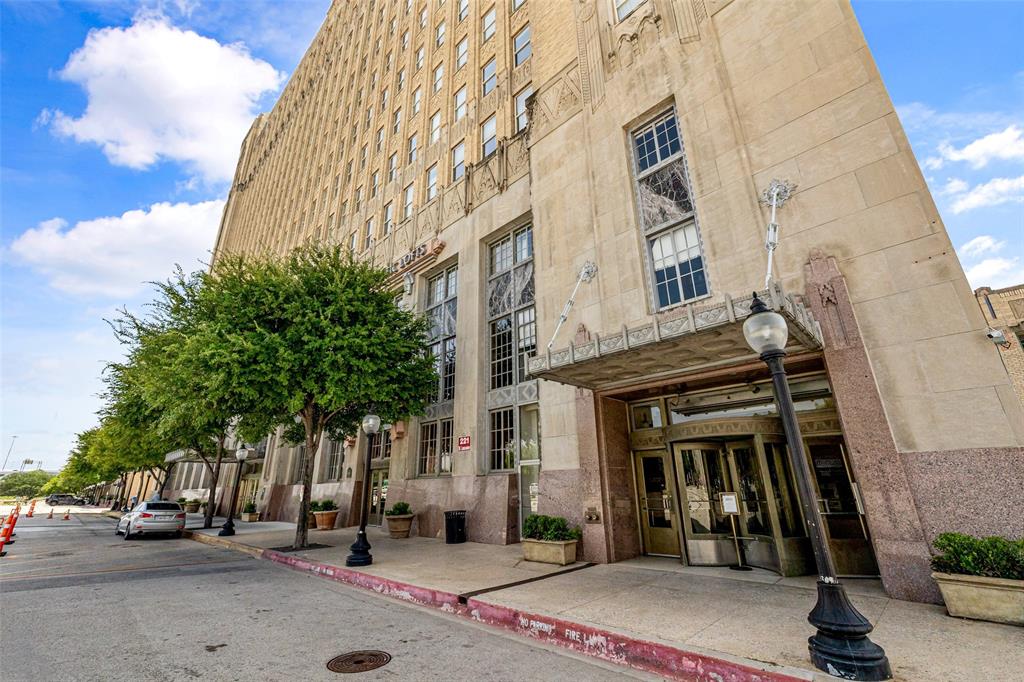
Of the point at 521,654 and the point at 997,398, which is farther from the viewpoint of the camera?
the point at 997,398

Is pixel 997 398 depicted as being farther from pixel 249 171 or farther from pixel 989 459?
pixel 249 171

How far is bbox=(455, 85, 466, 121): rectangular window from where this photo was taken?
2227cm

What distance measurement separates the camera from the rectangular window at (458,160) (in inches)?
843

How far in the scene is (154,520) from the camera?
1998 cm

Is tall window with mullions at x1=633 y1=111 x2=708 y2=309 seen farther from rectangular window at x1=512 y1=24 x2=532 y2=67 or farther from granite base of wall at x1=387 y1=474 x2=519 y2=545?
rectangular window at x1=512 y1=24 x2=532 y2=67

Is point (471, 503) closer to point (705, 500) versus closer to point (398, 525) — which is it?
point (398, 525)

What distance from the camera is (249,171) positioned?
63469 millimetres

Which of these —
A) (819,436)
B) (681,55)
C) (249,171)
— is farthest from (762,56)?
(249,171)

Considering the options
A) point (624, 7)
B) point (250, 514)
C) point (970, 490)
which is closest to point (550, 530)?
point (970, 490)

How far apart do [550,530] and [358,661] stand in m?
6.48

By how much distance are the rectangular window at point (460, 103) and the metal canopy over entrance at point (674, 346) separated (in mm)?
17499

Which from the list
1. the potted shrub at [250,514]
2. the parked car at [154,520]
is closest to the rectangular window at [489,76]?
A: the parked car at [154,520]

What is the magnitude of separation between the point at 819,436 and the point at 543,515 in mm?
6857

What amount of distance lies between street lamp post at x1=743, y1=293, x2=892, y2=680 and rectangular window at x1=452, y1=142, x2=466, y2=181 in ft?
61.2
